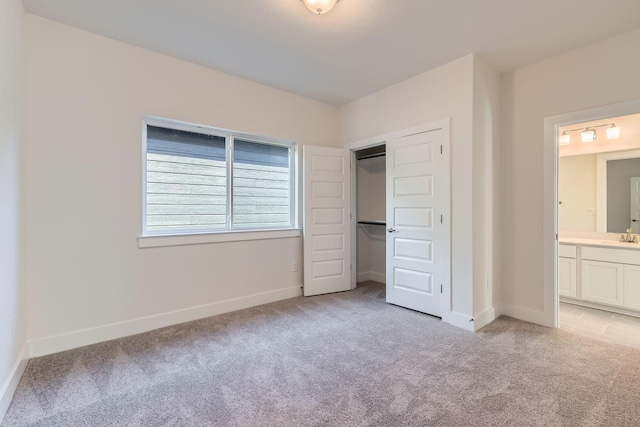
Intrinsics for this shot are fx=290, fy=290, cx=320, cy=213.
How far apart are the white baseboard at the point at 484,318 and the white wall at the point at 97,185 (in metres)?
2.75

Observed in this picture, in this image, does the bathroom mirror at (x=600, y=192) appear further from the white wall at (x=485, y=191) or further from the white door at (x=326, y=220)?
the white door at (x=326, y=220)

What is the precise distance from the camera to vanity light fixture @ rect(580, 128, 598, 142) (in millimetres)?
3803

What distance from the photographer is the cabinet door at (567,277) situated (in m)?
3.74

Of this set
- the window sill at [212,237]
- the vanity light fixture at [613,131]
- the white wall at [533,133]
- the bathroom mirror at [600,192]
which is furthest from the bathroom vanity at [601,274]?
the window sill at [212,237]

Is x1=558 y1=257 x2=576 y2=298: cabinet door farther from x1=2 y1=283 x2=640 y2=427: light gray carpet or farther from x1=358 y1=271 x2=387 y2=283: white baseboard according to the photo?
x1=358 y1=271 x2=387 y2=283: white baseboard

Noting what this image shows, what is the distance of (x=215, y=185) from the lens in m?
3.53

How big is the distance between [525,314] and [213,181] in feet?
12.7

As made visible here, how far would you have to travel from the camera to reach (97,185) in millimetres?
2695

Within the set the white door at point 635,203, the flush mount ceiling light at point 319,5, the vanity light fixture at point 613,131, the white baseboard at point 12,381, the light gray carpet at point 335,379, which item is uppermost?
the flush mount ceiling light at point 319,5

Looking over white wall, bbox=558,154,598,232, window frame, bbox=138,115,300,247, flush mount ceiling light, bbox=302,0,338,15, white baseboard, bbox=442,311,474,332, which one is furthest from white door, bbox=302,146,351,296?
white wall, bbox=558,154,598,232

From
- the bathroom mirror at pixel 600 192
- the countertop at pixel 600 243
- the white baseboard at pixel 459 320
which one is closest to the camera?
the white baseboard at pixel 459 320

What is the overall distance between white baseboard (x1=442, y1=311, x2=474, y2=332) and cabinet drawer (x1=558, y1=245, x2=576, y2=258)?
6.27 ft

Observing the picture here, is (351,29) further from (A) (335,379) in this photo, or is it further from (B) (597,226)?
(B) (597,226)

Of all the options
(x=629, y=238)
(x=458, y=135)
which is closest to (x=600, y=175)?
(x=629, y=238)
